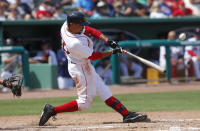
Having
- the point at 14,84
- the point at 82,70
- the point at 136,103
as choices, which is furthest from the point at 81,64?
the point at 136,103

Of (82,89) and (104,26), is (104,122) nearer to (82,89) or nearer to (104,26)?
(82,89)

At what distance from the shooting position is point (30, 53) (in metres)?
12.0

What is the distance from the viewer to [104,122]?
602 centimetres

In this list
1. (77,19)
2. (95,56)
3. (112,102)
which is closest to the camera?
(77,19)

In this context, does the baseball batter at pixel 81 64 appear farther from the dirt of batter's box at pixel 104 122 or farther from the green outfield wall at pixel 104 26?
the green outfield wall at pixel 104 26

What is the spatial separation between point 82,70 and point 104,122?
2.87ft

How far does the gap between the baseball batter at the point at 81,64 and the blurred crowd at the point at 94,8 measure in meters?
6.15

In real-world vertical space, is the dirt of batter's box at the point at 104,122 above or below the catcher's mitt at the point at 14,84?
below

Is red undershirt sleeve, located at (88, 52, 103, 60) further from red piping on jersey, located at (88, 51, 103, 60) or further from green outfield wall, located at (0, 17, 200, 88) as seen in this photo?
green outfield wall, located at (0, 17, 200, 88)

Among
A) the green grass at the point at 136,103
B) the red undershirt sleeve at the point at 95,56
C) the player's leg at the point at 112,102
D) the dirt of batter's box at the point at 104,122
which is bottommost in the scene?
the green grass at the point at 136,103

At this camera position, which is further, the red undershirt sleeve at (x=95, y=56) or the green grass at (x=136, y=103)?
the green grass at (x=136, y=103)

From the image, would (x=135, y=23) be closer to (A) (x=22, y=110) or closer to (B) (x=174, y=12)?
(B) (x=174, y=12)

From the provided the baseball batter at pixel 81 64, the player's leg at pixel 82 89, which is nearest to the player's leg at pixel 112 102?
the baseball batter at pixel 81 64

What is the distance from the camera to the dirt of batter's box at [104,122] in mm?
5375
